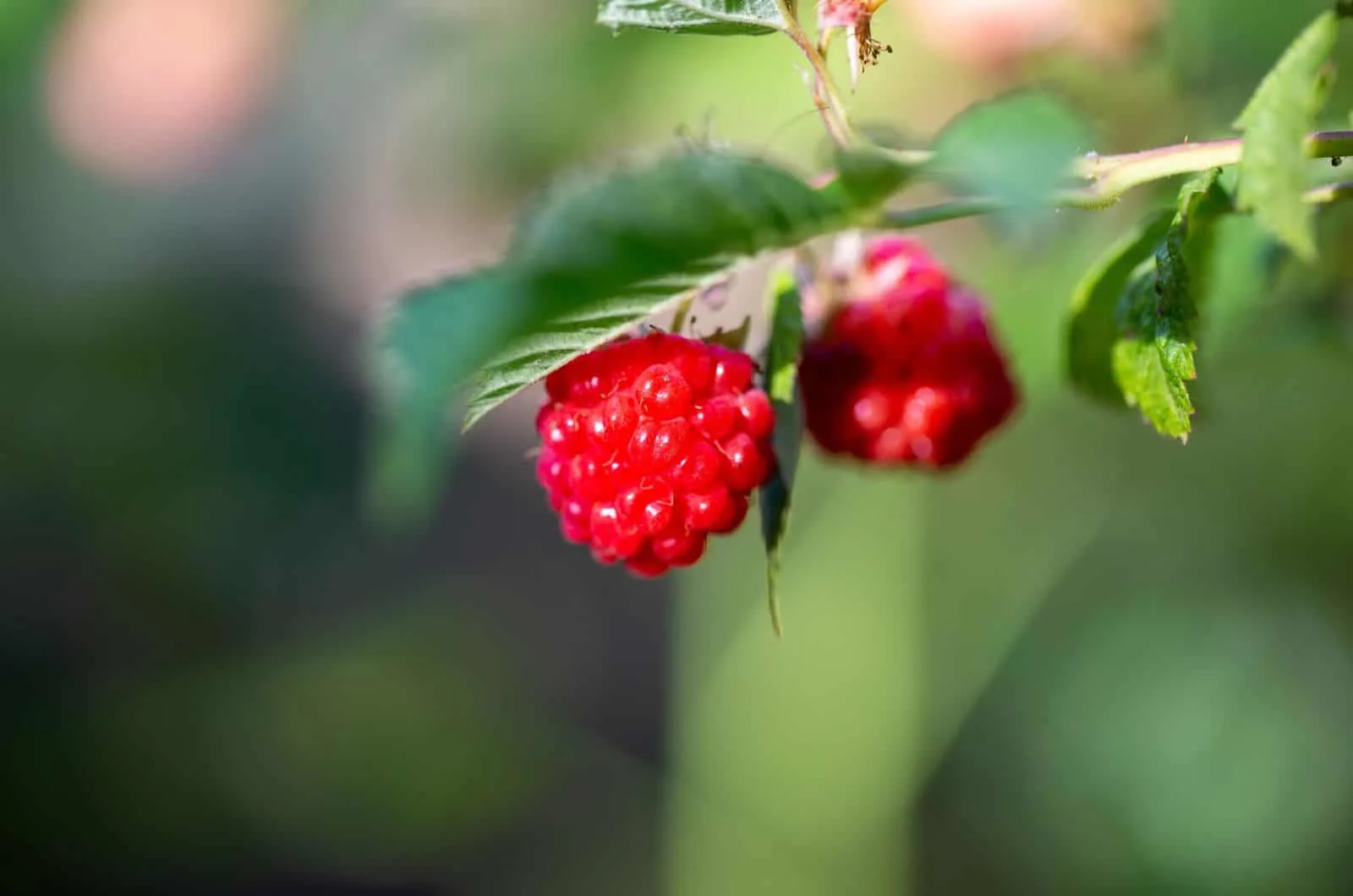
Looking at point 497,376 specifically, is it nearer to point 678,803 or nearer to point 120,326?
point 678,803

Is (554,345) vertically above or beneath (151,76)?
beneath

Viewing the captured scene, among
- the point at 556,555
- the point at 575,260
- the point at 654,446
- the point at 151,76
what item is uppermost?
the point at 151,76

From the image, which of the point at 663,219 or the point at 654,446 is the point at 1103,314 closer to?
the point at 654,446

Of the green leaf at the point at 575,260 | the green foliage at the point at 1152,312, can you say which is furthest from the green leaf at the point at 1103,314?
the green leaf at the point at 575,260

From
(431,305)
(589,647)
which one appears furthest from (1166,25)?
(589,647)

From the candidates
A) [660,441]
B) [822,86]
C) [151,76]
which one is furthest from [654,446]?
[151,76]

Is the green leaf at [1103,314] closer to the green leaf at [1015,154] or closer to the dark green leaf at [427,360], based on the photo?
the green leaf at [1015,154]
